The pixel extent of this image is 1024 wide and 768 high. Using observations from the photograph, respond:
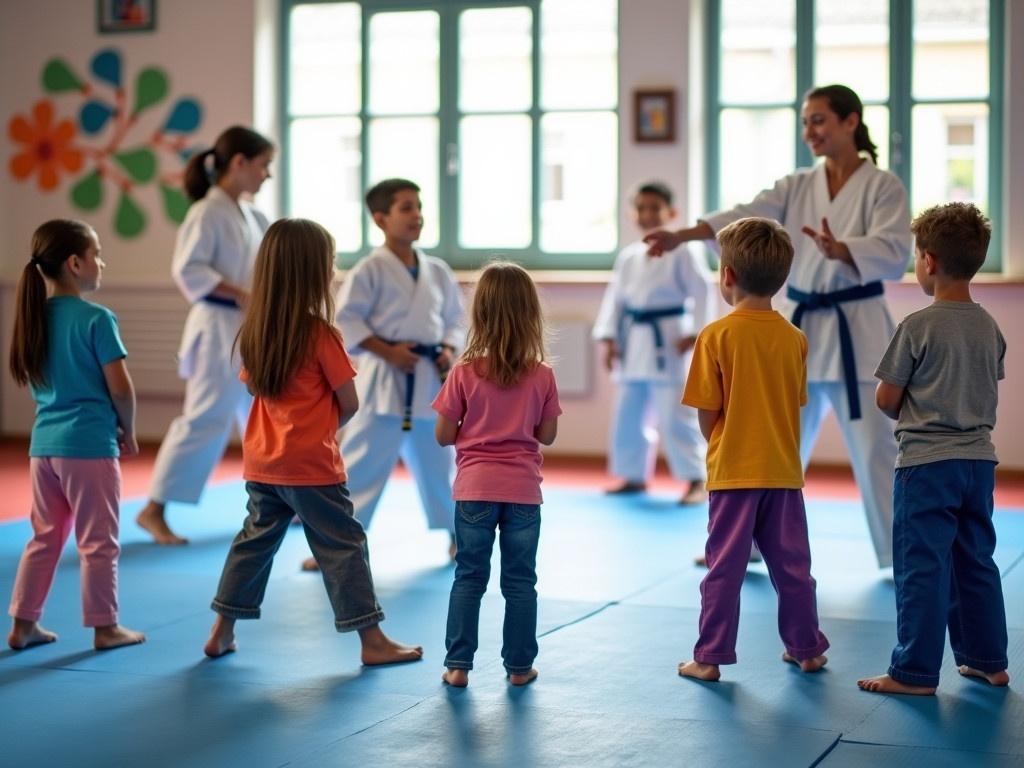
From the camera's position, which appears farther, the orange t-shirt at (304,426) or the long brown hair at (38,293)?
the long brown hair at (38,293)

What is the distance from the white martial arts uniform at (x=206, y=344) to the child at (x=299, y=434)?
1974mm

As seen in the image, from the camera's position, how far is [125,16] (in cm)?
826

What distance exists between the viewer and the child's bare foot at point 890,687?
2.90m

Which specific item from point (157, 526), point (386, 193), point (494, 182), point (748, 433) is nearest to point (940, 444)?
point (748, 433)

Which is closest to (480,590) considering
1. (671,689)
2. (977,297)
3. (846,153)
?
(671,689)

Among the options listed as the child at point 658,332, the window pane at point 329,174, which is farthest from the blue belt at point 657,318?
the window pane at point 329,174

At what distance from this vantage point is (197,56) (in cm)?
812

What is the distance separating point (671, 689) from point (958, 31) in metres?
5.17

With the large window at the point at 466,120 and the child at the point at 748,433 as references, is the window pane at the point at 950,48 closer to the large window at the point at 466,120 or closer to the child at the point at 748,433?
the large window at the point at 466,120

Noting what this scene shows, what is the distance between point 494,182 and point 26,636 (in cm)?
504

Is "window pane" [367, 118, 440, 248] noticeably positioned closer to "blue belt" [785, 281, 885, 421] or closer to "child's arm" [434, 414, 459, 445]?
"blue belt" [785, 281, 885, 421]

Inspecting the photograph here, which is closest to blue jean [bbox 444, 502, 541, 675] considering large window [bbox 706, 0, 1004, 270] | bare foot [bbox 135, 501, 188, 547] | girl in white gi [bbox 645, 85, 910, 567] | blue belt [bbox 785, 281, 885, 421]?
girl in white gi [bbox 645, 85, 910, 567]

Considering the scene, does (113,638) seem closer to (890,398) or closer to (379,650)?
(379,650)

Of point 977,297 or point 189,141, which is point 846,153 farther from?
point 189,141
